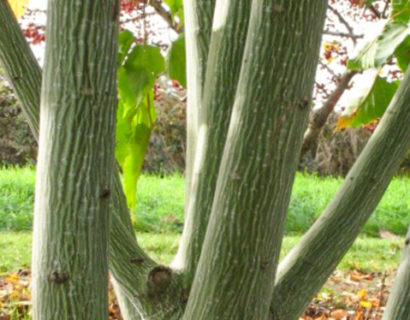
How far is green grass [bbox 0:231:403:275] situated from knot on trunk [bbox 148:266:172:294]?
2915 mm

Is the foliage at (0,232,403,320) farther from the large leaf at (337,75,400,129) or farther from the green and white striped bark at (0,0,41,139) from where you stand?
the green and white striped bark at (0,0,41,139)

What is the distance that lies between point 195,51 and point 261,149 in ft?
2.24

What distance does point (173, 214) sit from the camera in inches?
306

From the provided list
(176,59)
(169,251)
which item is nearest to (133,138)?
(176,59)

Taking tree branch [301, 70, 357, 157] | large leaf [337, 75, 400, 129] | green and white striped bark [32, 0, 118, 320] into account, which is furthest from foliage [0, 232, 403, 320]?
green and white striped bark [32, 0, 118, 320]

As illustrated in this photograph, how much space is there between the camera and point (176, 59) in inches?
88.1

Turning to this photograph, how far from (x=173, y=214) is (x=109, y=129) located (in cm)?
638

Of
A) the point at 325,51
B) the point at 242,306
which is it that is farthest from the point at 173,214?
the point at 242,306

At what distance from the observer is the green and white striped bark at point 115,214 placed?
1.63 meters

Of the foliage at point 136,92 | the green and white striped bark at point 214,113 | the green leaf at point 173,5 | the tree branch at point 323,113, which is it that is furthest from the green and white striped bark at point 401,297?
the tree branch at point 323,113

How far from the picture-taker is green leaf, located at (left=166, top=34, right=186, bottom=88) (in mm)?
2219

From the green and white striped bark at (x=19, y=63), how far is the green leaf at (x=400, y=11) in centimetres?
103

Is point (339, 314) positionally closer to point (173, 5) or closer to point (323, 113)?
point (323, 113)

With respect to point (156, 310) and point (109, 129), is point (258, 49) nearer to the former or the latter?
point (109, 129)
